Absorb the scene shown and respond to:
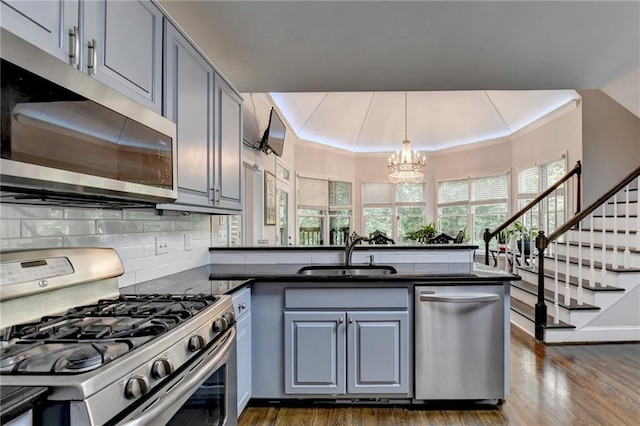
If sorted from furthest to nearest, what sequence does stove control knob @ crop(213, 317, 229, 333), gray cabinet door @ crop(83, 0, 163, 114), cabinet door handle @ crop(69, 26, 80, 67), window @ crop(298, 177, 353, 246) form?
window @ crop(298, 177, 353, 246) → stove control knob @ crop(213, 317, 229, 333) → gray cabinet door @ crop(83, 0, 163, 114) → cabinet door handle @ crop(69, 26, 80, 67)

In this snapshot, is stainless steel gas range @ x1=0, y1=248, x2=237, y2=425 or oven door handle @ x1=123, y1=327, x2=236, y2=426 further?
oven door handle @ x1=123, y1=327, x2=236, y2=426

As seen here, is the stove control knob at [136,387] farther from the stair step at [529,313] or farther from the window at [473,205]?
the window at [473,205]

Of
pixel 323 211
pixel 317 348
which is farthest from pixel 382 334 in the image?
pixel 323 211

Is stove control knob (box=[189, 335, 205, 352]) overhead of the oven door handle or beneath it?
overhead

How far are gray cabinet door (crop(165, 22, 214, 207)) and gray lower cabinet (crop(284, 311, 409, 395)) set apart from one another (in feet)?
3.28

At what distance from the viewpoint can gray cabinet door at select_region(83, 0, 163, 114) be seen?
126 cm

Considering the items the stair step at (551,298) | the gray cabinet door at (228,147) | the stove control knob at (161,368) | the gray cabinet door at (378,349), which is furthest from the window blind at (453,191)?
the stove control knob at (161,368)

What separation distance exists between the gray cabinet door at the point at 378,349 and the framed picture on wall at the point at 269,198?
255cm

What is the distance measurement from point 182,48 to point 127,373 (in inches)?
65.6

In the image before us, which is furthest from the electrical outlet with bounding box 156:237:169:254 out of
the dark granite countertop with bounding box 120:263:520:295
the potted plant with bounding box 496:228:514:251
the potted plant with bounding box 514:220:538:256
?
the potted plant with bounding box 496:228:514:251

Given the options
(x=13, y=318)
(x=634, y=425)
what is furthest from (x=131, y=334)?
(x=634, y=425)

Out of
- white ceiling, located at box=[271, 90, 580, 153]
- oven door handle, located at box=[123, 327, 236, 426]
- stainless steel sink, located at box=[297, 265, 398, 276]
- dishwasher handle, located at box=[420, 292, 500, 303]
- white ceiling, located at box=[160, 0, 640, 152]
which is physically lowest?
oven door handle, located at box=[123, 327, 236, 426]

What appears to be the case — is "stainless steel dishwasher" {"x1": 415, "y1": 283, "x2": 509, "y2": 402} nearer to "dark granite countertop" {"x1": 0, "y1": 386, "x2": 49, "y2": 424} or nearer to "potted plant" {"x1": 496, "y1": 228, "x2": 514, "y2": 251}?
"dark granite countertop" {"x1": 0, "y1": 386, "x2": 49, "y2": 424}

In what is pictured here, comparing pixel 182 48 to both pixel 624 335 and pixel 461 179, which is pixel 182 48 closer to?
pixel 624 335
